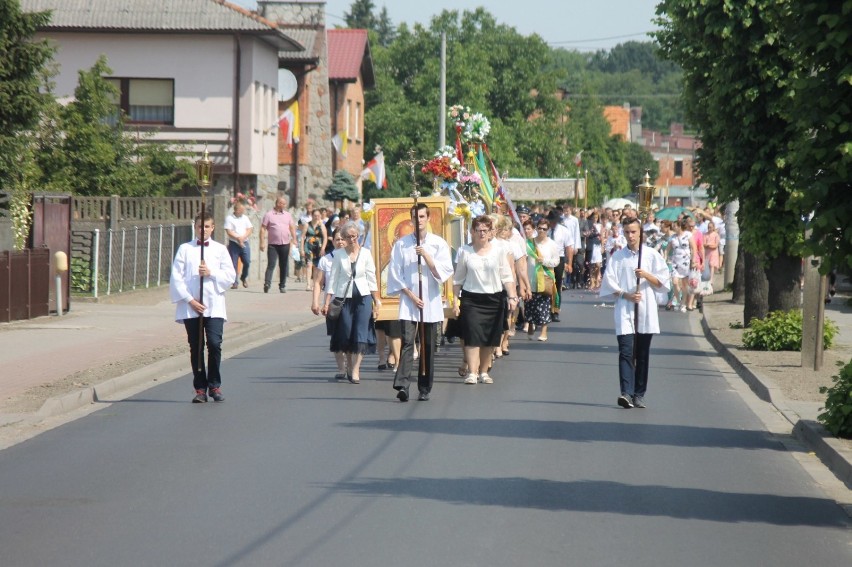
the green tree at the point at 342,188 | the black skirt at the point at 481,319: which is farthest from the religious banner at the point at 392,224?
the green tree at the point at 342,188

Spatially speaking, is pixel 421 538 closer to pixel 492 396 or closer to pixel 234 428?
pixel 234 428

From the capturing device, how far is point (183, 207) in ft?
106

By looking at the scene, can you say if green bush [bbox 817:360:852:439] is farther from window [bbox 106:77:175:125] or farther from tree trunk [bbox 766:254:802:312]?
window [bbox 106:77:175:125]

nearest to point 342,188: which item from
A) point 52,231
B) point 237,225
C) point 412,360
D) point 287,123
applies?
point 287,123

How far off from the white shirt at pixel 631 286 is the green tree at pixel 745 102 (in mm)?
5044

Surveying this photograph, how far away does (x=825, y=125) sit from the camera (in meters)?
9.46

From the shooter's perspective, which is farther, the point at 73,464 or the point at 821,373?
the point at 821,373

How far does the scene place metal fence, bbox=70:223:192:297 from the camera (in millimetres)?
26797

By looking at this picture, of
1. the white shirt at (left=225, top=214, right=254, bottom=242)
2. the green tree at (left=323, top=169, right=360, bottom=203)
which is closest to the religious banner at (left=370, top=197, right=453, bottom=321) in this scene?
the white shirt at (left=225, top=214, right=254, bottom=242)

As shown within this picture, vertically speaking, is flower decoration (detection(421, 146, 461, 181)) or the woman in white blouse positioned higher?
flower decoration (detection(421, 146, 461, 181))

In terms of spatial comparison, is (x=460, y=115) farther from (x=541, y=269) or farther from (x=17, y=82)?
(x=17, y=82)

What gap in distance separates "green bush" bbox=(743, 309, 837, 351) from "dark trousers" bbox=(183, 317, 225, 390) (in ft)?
27.5

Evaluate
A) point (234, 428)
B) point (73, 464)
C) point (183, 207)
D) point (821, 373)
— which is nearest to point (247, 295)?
point (183, 207)

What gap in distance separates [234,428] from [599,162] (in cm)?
9197
